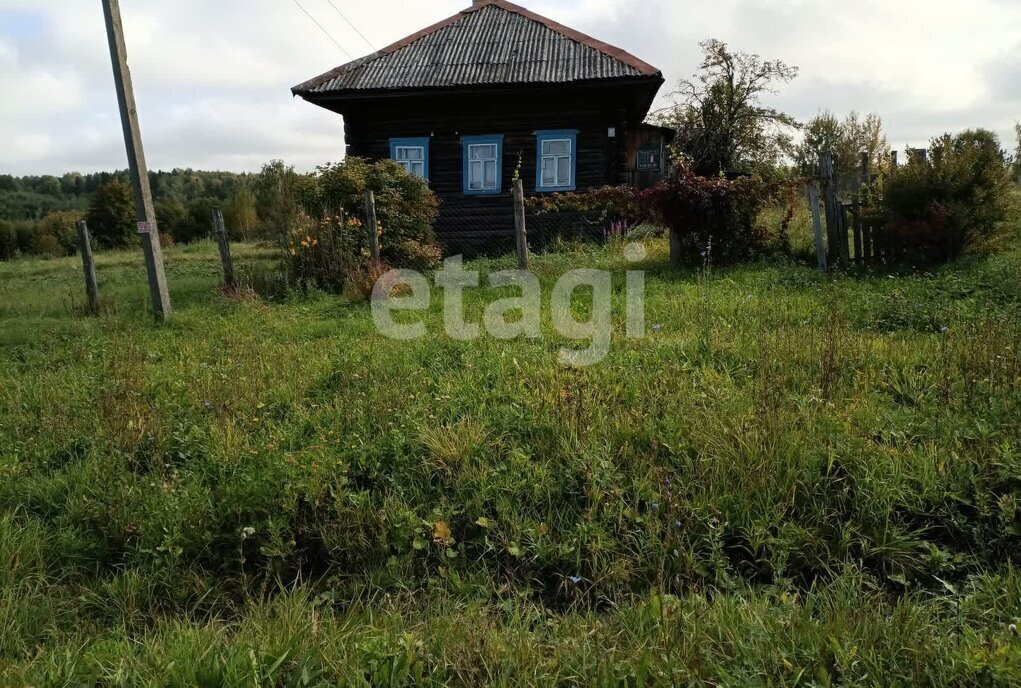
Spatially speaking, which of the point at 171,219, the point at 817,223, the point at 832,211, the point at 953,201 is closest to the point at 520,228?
the point at 817,223

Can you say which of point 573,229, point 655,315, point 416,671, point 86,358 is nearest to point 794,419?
point 416,671

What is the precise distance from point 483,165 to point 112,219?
66.3 ft

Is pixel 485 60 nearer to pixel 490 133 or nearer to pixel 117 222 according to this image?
pixel 490 133

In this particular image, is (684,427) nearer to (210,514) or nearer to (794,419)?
(794,419)

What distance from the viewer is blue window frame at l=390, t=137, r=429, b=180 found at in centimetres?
1535

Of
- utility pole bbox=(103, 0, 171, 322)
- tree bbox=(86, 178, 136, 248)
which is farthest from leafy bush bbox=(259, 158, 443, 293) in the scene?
tree bbox=(86, 178, 136, 248)

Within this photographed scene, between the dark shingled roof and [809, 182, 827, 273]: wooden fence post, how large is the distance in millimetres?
5615

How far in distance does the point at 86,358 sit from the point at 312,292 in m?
3.39

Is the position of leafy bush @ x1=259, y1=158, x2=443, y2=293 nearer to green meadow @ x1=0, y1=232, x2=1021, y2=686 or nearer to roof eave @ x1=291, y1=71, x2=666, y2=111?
roof eave @ x1=291, y1=71, x2=666, y2=111

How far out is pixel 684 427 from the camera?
12.9 feet

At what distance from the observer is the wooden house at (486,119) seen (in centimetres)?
1458

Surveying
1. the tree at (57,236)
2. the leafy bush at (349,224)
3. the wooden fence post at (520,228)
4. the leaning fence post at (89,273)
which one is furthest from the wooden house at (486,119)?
the tree at (57,236)

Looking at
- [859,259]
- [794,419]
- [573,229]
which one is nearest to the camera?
[794,419]

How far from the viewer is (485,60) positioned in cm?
1523
